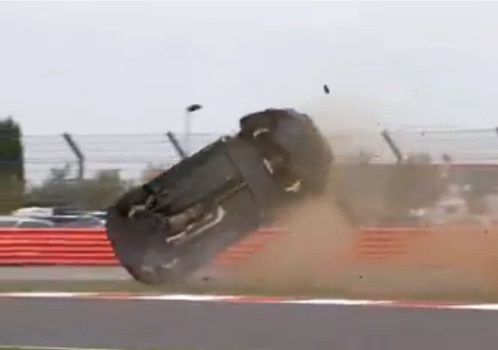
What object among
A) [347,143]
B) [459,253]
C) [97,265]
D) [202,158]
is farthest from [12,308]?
[97,265]

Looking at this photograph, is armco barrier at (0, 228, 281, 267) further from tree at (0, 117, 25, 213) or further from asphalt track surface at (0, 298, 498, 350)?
asphalt track surface at (0, 298, 498, 350)

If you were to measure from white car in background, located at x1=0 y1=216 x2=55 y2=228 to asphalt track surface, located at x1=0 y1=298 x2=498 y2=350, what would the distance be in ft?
29.7

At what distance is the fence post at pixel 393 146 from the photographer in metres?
16.2

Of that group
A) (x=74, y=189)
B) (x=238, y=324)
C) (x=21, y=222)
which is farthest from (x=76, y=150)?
(x=238, y=324)

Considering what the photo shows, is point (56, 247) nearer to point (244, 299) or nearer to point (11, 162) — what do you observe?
point (11, 162)

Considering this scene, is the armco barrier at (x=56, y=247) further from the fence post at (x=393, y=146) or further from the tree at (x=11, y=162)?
the fence post at (x=393, y=146)

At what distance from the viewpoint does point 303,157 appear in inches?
547

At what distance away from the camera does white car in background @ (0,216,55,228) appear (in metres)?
22.0

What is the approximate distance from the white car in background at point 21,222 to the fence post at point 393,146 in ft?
25.9

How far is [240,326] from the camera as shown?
34.8 feet

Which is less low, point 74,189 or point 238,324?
point 238,324

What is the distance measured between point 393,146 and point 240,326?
6.26 meters

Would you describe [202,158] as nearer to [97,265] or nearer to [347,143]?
[347,143]

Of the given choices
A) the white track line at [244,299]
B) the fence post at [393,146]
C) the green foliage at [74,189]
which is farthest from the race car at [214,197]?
the green foliage at [74,189]
